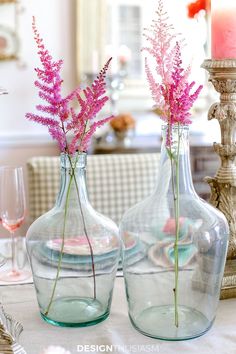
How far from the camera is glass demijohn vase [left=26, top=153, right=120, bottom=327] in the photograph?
101cm

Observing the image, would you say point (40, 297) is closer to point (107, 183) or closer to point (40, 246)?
point (40, 246)

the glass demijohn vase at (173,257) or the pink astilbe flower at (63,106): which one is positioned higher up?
the pink astilbe flower at (63,106)

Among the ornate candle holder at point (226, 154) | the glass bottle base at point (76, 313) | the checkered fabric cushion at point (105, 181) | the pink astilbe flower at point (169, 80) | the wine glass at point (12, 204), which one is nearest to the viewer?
the pink astilbe flower at point (169, 80)

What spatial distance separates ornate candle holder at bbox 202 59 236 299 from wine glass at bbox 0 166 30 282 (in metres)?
0.41

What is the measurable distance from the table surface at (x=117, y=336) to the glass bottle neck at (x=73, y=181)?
0.21 m

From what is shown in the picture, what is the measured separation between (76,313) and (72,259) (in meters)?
0.10

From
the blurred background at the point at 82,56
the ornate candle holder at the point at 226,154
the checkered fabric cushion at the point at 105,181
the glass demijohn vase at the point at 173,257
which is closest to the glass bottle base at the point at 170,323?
the glass demijohn vase at the point at 173,257

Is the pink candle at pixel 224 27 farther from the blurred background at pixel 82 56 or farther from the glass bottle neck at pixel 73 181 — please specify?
the blurred background at pixel 82 56

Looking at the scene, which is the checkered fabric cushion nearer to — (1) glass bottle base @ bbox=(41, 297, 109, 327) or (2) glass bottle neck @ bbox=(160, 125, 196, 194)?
(1) glass bottle base @ bbox=(41, 297, 109, 327)

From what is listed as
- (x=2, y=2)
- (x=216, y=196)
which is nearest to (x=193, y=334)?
(x=216, y=196)

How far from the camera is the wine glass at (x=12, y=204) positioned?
1274 millimetres

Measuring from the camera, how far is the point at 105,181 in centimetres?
197

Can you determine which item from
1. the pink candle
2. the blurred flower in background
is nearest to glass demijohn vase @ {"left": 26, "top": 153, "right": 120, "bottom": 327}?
the pink candle

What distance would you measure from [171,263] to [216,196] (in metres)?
0.24
